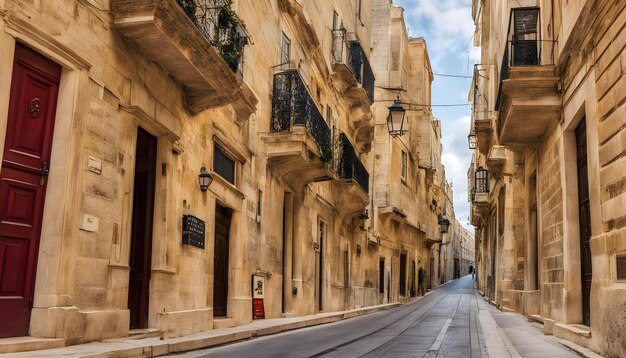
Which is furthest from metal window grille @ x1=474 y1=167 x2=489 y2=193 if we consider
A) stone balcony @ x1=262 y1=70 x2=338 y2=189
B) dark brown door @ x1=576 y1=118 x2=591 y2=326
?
dark brown door @ x1=576 y1=118 x2=591 y2=326

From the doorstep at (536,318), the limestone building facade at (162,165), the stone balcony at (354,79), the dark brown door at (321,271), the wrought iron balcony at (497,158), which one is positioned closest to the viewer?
the limestone building facade at (162,165)

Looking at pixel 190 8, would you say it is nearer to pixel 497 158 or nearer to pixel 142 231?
pixel 142 231

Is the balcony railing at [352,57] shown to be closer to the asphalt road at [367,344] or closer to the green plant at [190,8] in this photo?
the asphalt road at [367,344]

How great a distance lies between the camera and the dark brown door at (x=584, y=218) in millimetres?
10414

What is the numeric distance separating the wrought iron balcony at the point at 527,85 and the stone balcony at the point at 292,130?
16.6 feet

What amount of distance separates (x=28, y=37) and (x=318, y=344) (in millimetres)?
6466

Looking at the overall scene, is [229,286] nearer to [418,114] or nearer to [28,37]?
[28,37]

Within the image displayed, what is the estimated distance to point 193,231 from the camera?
37.9ft

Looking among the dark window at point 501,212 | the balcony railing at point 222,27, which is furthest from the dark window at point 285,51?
the dark window at point 501,212

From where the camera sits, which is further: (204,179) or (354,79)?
(354,79)

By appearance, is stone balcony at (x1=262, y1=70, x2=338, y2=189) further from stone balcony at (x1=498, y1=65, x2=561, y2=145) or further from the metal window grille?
the metal window grille

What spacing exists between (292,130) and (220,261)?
4.44 metres

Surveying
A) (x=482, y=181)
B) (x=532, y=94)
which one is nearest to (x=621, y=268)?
(x=532, y=94)

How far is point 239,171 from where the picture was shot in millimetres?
14750
